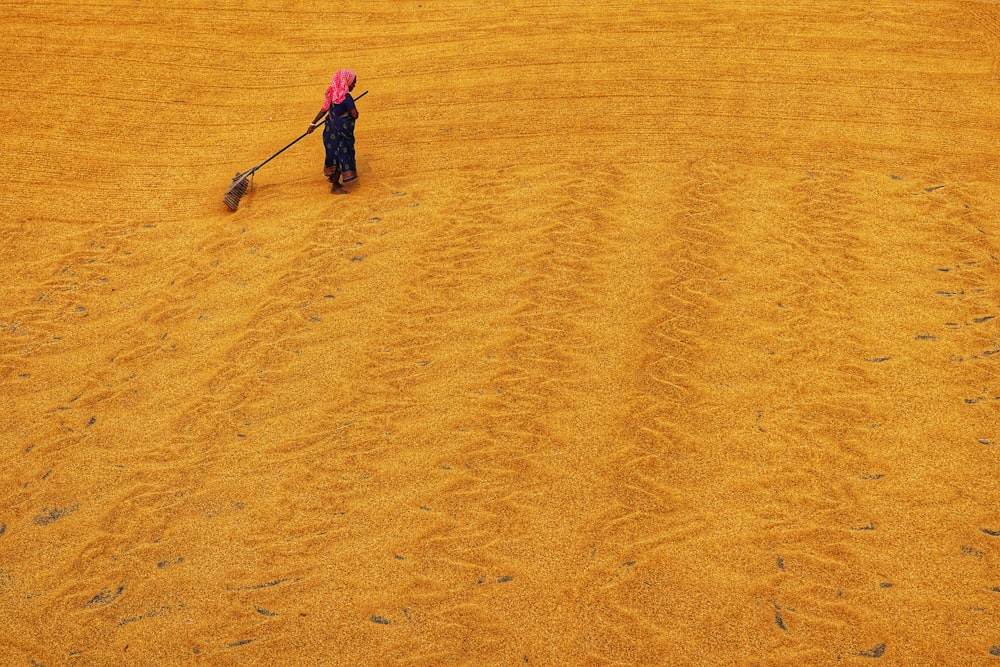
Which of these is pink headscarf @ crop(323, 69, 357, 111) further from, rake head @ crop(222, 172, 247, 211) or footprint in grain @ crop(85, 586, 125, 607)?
footprint in grain @ crop(85, 586, 125, 607)

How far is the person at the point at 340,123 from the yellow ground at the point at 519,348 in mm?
388

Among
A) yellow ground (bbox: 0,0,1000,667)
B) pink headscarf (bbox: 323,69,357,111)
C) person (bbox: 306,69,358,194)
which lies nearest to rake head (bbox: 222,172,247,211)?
yellow ground (bbox: 0,0,1000,667)

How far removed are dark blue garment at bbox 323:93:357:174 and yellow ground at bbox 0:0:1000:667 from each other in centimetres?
39

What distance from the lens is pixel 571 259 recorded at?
786cm

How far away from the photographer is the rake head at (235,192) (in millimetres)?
9000

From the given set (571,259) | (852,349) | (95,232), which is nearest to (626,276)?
(571,259)

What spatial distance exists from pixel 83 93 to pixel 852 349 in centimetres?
997

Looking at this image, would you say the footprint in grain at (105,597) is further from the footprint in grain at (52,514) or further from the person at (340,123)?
the person at (340,123)

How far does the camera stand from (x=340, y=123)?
28.8ft

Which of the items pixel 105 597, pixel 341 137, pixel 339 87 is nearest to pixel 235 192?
pixel 341 137

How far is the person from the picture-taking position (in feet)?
28.8

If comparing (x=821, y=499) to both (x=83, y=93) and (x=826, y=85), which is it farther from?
(x=83, y=93)

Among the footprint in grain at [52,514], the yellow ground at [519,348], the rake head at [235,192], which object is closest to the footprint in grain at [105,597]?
the yellow ground at [519,348]

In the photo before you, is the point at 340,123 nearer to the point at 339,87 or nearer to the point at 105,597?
the point at 339,87
